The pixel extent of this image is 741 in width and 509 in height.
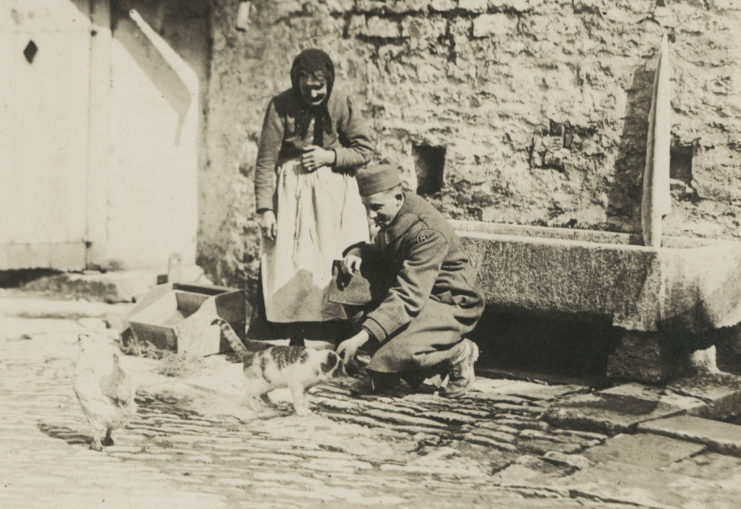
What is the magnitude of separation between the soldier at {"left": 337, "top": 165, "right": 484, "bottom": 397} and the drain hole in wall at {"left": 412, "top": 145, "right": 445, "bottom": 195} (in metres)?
2.16

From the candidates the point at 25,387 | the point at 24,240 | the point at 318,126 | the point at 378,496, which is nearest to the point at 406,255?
the point at 318,126

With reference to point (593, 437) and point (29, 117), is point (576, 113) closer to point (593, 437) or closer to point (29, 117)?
point (593, 437)

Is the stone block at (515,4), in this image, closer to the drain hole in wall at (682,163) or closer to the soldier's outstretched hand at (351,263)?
the drain hole in wall at (682,163)

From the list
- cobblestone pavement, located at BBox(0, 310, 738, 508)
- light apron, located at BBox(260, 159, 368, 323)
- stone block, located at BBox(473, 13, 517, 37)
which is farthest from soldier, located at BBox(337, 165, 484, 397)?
stone block, located at BBox(473, 13, 517, 37)

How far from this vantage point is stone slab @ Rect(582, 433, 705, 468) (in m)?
4.56

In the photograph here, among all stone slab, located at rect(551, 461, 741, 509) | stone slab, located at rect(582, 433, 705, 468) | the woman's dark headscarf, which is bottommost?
stone slab, located at rect(551, 461, 741, 509)

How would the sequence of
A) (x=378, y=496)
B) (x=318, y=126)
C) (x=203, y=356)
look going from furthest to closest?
1. (x=203, y=356)
2. (x=318, y=126)
3. (x=378, y=496)

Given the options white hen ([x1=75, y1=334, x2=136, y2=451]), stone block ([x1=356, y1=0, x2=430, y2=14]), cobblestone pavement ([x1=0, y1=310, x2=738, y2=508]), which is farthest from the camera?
stone block ([x1=356, y1=0, x2=430, y2=14])

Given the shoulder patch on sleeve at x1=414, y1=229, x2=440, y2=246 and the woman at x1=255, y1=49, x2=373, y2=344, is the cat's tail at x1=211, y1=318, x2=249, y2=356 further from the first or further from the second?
the shoulder patch on sleeve at x1=414, y1=229, x2=440, y2=246

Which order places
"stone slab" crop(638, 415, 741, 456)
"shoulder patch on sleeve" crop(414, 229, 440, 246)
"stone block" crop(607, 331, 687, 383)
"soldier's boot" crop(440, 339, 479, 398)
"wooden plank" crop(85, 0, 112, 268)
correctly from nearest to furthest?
"stone slab" crop(638, 415, 741, 456) → "shoulder patch on sleeve" crop(414, 229, 440, 246) → "soldier's boot" crop(440, 339, 479, 398) → "stone block" crop(607, 331, 687, 383) → "wooden plank" crop(85, 0, 112, 268)

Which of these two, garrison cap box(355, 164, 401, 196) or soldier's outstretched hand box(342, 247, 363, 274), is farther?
soldier's outstretched hand box(342, 247, 363, 274)

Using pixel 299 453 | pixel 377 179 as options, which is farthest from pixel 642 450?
pixel 377 179

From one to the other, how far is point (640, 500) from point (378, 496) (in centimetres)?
104

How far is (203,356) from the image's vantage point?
698cm
